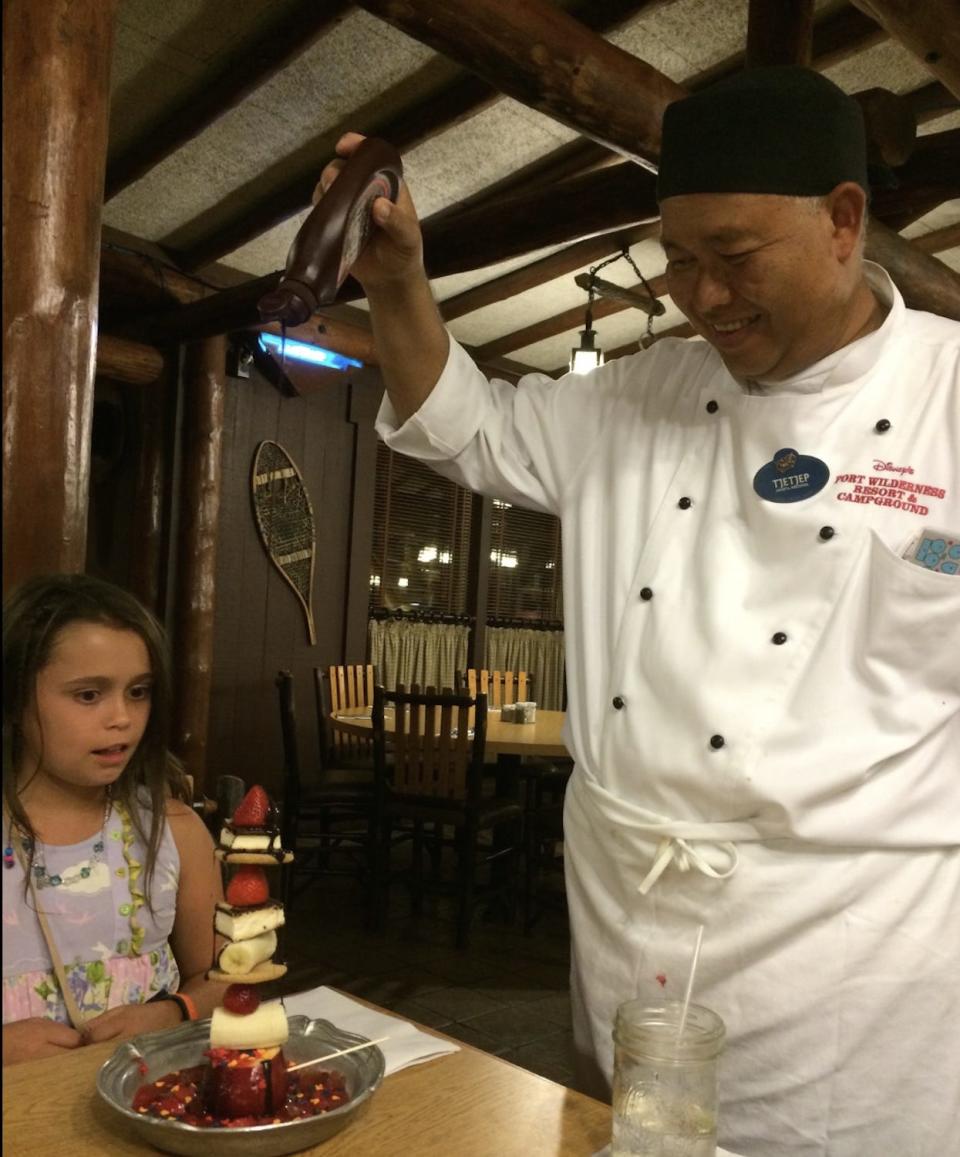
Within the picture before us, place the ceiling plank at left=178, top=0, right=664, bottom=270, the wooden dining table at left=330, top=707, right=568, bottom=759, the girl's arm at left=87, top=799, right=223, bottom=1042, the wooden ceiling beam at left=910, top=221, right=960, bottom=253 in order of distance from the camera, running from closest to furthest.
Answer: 1. the girl's arm at left=87, top=799, right=223, bottom=1042
2. the ceiling plank at left=178, top=0, right=664, bottom=270
3. the wooden dining table at left=330, top=707, right=568, bottom=759
4. the wooden ceiling beam at left=910, top=221, right=960, bottom=253

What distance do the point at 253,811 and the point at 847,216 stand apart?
0.93 meters

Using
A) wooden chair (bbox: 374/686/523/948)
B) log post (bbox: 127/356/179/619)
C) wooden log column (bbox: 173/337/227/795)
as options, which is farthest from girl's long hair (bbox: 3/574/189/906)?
log post (bbox: 127/356/179/619)

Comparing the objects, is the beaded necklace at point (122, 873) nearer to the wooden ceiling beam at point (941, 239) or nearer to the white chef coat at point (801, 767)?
the white chef coat at point (801, 767)

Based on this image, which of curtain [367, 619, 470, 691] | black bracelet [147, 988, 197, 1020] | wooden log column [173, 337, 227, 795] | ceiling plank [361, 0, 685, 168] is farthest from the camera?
curtain [367, 619, 470, 691]

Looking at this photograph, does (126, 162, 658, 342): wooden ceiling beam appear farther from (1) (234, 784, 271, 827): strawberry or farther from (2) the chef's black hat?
(1) (234, 784, 271, 827): strawberry

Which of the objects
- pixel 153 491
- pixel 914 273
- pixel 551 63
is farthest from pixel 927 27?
pixel 153 491

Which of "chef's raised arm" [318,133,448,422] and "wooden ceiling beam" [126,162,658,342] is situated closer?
"chef's raised arm" [318,133,448,422]

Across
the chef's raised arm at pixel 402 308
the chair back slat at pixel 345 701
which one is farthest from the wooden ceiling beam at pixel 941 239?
the chef's raised arm at pixel 402 308

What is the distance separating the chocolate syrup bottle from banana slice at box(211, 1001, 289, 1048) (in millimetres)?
621

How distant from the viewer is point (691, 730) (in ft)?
4.11

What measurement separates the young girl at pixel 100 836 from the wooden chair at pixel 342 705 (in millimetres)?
3949

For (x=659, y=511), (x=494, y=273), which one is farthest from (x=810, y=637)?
(x=494, y=273)

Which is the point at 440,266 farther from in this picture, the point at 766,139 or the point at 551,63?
the point at 766,139

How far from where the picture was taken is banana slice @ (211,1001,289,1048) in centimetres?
97
